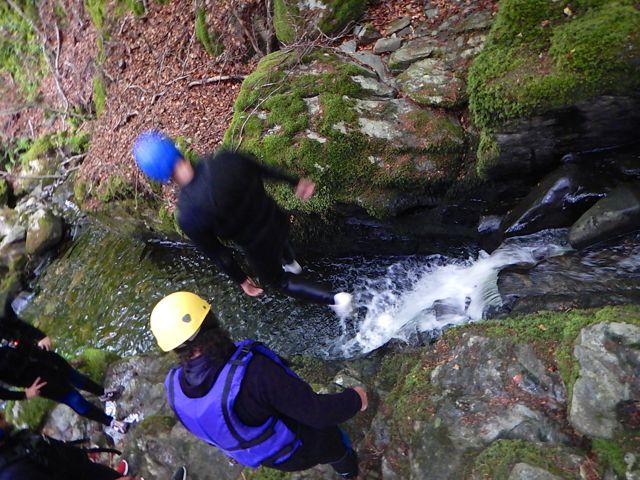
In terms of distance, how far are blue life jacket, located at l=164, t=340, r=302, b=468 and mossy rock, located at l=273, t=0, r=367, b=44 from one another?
18.5ft

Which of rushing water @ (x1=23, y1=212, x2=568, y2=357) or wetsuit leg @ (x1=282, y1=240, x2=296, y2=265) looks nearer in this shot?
wetsuit leg @ (x1=282, y1=240, x2=296, y2=265)

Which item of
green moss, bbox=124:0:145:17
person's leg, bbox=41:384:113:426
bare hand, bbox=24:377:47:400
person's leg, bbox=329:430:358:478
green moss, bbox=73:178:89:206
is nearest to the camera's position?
person's leg, bbox=329:430:358:478

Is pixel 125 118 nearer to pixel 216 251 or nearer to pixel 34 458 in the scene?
pixel 216 251

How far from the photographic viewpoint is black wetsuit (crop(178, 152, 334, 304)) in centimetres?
358

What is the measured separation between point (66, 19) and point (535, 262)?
45.6ft

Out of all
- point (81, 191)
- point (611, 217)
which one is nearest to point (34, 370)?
point (81, 191)

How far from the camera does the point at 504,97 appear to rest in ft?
14.8

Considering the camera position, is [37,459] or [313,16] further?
[313,16]

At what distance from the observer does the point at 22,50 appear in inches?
523

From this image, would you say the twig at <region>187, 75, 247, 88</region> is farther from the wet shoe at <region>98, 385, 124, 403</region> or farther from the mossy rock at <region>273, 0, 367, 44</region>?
the wet shoe at <region>98, 385, 124, 403</region>

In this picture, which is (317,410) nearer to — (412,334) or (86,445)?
(412,334)

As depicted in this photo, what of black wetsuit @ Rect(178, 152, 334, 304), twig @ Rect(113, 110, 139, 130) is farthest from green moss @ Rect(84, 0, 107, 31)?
black wetsuit @ Rect(178, 152, 334, 304)

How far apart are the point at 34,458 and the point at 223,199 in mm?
2433

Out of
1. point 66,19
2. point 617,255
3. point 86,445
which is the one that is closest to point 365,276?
point 617,255
